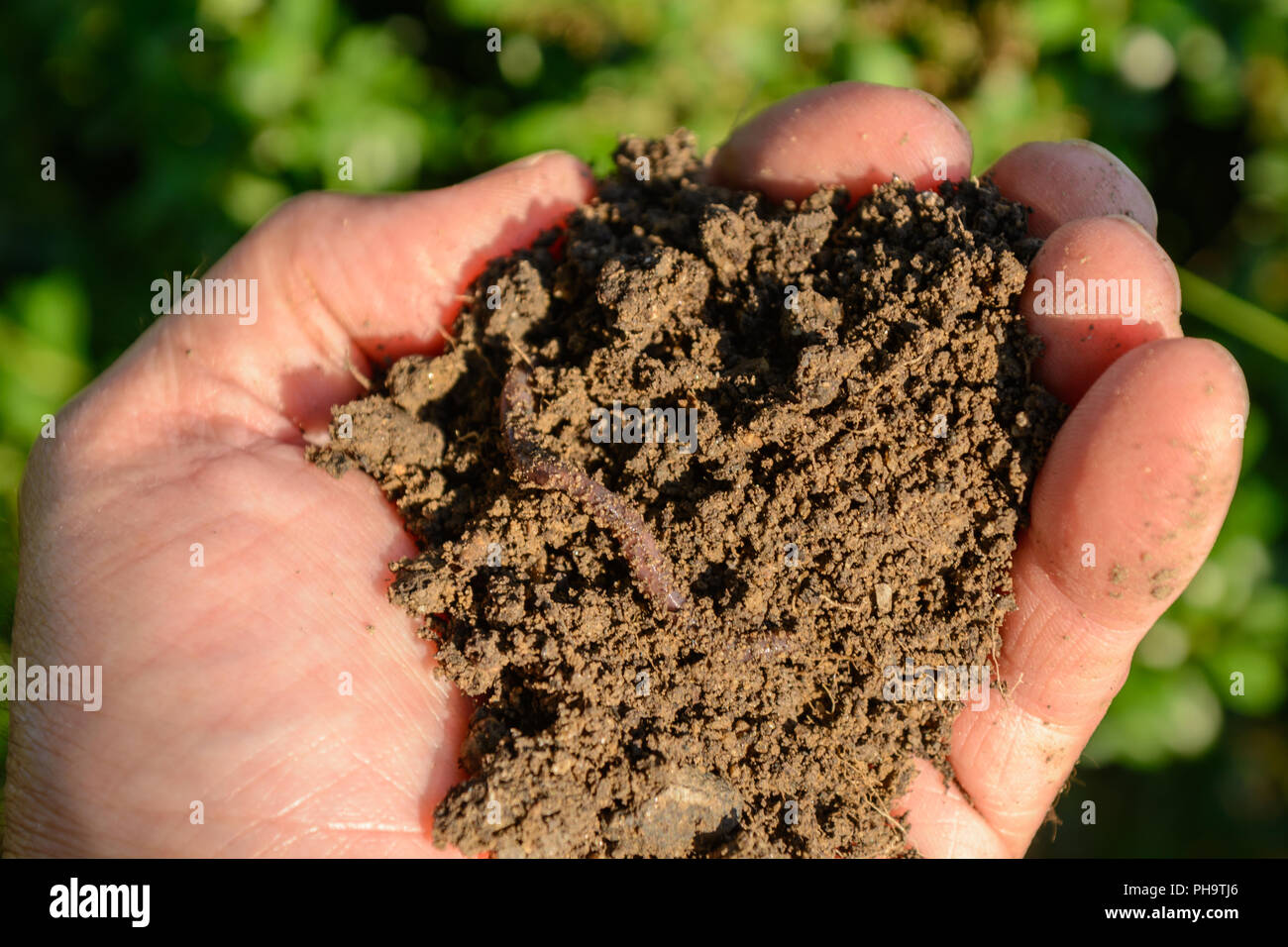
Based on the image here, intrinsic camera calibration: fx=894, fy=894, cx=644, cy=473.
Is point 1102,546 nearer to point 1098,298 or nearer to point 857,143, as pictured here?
point 1098,298

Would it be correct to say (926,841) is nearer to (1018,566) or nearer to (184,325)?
(1018,566)

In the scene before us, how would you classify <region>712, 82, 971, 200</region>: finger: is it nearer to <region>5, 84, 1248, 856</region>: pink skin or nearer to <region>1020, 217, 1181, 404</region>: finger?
<region>5, 84, 1248, 856</region>: pink skin

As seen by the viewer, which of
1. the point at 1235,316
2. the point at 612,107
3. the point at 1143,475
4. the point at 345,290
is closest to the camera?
the point at 1143,475

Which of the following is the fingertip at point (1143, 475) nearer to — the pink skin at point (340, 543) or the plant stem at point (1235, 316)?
the pink skin at point (340, 543)

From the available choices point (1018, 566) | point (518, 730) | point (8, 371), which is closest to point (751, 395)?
point (1018, 566)

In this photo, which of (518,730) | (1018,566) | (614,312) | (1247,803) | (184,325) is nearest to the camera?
(518,730)

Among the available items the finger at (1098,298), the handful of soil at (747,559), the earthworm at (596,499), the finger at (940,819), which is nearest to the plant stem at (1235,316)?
the finger at (1098,298)

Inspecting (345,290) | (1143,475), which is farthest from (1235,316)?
(345,290)
